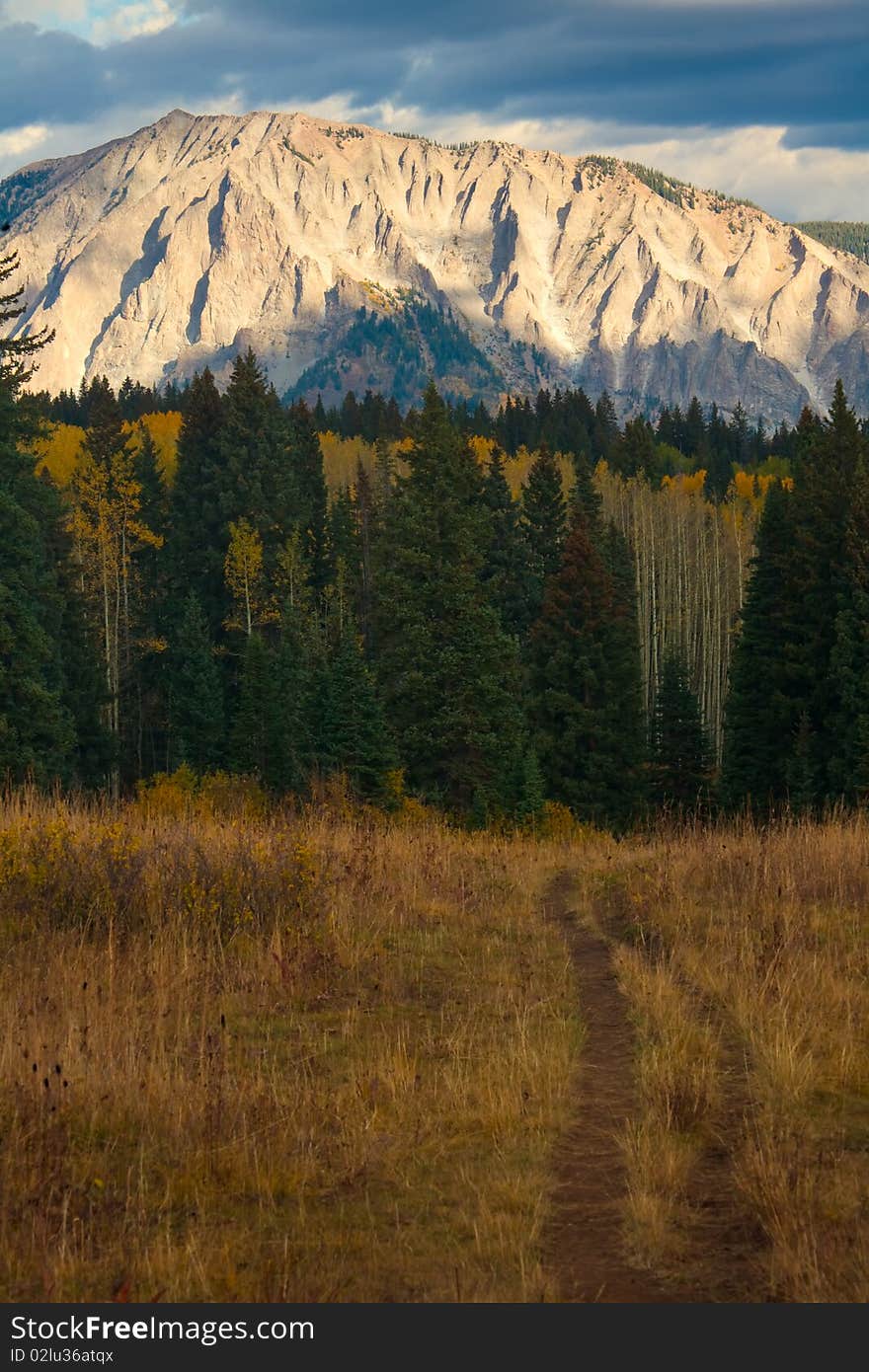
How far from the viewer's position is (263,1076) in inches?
279

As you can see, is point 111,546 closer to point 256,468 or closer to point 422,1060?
point 256,468

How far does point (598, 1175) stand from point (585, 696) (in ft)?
140

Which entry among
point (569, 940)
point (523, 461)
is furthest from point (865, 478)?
point (523, 461)

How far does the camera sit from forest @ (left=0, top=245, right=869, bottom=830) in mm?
38688

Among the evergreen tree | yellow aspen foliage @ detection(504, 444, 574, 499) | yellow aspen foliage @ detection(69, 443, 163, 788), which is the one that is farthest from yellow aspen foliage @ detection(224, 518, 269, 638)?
yellow aspen foliage @ detection(504, 444, 574, 499)

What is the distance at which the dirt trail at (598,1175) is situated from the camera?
4984mm

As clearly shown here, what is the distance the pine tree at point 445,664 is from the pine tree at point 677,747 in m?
11.2

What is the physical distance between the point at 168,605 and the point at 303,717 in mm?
20584

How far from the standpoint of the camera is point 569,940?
11078 millimetres

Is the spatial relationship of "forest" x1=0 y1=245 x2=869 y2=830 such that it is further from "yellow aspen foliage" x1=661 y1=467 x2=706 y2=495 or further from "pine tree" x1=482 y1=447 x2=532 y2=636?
"yellow aspen foliage" x1=661 y1=467 x2=706 y2=495

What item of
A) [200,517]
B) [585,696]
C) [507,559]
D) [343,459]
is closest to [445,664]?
[585,696]

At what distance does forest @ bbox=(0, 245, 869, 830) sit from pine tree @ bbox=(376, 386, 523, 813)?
9 cm

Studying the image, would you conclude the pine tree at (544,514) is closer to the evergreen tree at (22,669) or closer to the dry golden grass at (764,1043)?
the evergreen tree at (22,669)

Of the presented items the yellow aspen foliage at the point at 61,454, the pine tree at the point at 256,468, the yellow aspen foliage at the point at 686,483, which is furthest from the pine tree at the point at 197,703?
the yellow aspen foliage at the point at 686,483
